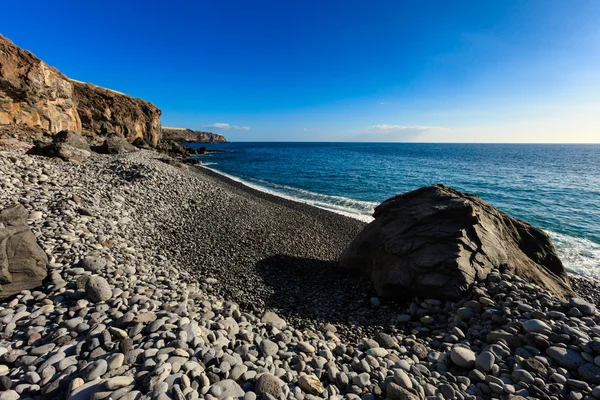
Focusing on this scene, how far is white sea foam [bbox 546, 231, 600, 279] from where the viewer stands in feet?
37.3

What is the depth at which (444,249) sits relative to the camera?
6926 mm

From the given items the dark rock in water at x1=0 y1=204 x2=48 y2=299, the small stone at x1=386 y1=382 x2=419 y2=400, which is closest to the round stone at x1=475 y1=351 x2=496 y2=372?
the small stone at x1=386 y1=382 x2=419 y2=400

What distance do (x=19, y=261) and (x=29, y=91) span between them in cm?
2385

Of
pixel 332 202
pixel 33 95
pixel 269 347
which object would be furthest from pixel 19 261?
pixel 33 95

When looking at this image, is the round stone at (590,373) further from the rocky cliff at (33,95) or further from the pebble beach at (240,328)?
the rocky cliff at (33,95)

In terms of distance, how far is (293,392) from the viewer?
357 centimetres

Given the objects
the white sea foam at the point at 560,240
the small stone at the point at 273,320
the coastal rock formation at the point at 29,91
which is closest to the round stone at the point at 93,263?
the small stone at the point at 273,320

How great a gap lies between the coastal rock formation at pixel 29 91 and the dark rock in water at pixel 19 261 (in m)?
21.4

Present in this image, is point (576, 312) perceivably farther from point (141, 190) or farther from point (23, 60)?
point (23, 60)

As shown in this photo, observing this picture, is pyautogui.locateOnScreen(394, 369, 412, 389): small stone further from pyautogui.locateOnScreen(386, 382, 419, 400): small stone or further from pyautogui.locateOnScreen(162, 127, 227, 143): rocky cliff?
pyautogui.locateOnScreen(162, 127, 227, 143): rocky cliff

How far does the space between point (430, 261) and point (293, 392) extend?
4980 mm

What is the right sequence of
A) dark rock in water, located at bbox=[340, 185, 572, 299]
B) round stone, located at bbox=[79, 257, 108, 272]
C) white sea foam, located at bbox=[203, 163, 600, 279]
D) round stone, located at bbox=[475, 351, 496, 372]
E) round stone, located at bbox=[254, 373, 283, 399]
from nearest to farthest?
1. round stone, located at bbox=[254, 373, 283, 399]
2. round stone, located at bbox=[475, 351, 496, 372]
3. round stone, located at bbox=[79, 257, 108, 272]
4. dark rock in water, located at bbox=[340, 185, 572, 299]
5. white sea foam, located at bbox=[203, 163, 600, 279]

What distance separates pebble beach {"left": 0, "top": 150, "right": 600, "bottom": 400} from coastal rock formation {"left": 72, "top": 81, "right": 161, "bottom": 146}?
123 ft

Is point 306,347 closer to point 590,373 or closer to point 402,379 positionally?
point 402,379
